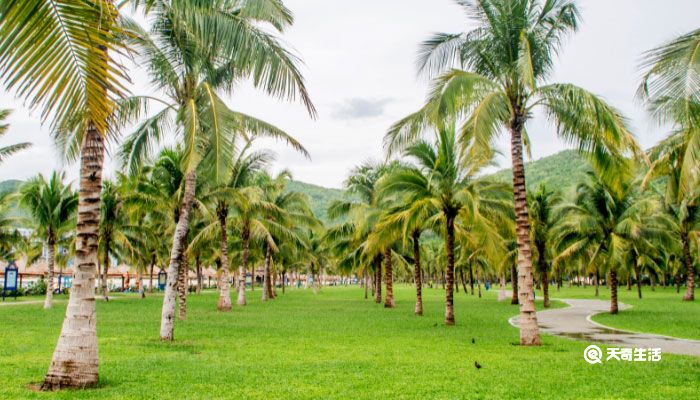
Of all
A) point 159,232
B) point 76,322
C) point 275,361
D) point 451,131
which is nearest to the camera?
point 76,322

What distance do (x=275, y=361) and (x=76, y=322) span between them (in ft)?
12.4

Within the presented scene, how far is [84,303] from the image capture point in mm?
7383

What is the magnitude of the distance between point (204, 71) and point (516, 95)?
313 inches

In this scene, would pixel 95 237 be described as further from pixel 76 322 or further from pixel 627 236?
pixel 627 236

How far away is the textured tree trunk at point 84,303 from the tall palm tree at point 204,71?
1967mm

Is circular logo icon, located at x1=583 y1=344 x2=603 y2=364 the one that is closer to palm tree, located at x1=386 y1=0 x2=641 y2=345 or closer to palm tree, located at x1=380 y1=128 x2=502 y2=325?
palm tree, located at x1=386 y1=0 x2=641 y2=345

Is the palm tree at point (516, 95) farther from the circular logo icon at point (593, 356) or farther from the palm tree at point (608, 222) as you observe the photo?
the palm tree at point (608, 222)

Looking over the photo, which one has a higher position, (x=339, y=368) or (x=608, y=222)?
(x=608, y=222)

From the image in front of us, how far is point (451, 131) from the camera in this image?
62.7ft

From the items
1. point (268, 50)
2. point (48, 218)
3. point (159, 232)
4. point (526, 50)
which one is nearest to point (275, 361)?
point (268, 50)

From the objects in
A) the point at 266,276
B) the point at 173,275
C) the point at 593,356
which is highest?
the point at 173,275

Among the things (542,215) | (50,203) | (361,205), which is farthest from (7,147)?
(542,215)

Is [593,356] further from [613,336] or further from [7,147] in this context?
[7,147]

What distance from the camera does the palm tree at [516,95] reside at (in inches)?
471
